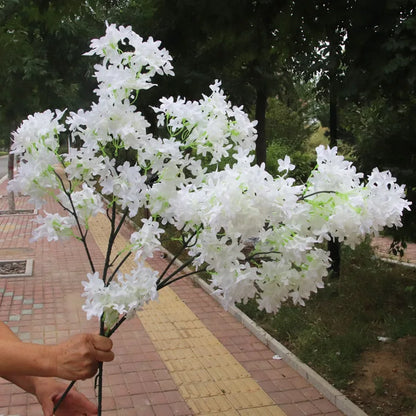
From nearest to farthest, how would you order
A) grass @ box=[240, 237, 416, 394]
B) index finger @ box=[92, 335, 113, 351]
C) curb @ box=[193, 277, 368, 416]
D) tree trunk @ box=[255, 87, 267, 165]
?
1. index finger @ box=[92, 335, 113, 351]
2. curb @ box=[193, 277, 368, 416]
3. grass @ box=[240, 237, 416, 394]
4. tree trunk @ box=[255, 87, 267, 165]

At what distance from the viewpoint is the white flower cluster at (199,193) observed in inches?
65.8

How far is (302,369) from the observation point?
199 inches

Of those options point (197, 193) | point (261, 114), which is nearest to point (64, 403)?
point (197, 193)

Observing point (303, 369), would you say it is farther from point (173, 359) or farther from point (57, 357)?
point (57, 357)

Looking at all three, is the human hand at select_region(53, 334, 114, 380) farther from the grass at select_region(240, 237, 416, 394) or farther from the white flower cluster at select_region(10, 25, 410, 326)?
the grass at select_region(240, 237, 416, 394)

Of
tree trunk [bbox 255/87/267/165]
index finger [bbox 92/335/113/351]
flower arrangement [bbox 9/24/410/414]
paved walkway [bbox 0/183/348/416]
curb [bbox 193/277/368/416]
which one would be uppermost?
tree trunk [bbox 255/87/267/165]

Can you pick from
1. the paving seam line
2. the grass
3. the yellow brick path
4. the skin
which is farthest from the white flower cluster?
the grass

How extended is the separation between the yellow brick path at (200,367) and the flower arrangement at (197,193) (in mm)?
2812

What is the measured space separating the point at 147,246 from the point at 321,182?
0.62 m

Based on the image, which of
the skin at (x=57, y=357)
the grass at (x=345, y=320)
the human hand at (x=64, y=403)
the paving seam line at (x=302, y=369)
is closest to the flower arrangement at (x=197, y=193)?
the skin at (x=57, y=357)

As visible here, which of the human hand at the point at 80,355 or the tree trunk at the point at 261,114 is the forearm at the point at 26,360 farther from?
the tree trunk at the point at 261,114

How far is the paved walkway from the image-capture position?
4.51m

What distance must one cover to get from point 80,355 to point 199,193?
0.65 m

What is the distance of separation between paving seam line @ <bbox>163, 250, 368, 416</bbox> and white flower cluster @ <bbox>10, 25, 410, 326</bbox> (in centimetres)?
213
